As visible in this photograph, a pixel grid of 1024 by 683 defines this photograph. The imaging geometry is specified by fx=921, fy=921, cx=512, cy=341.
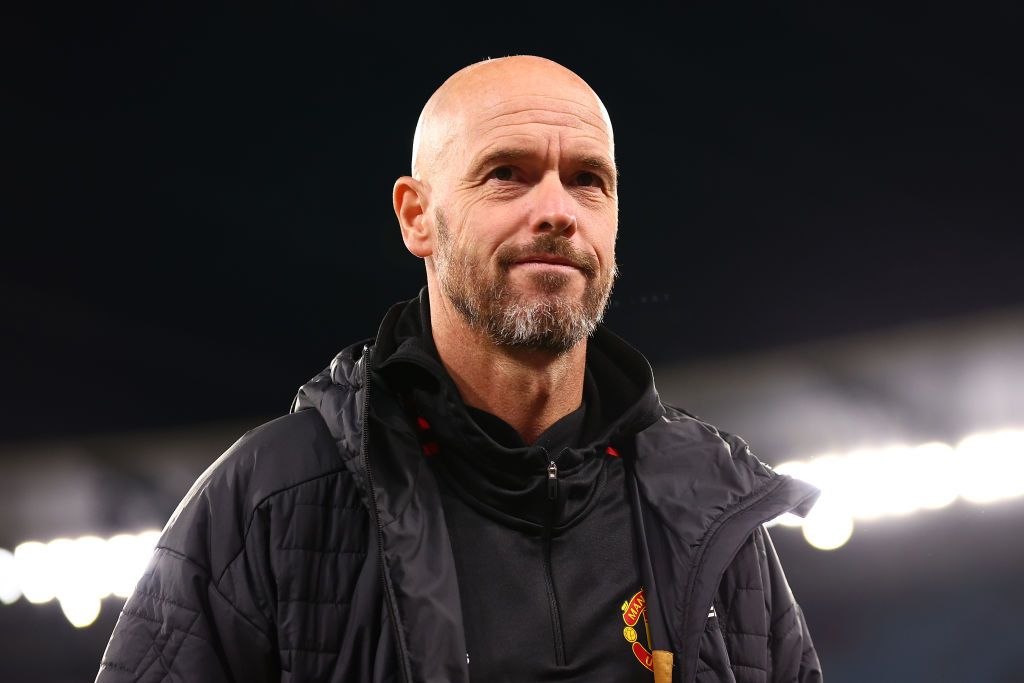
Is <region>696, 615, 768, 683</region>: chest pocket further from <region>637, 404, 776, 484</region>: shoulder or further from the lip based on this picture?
the lip

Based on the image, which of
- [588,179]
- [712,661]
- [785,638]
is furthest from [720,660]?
[588,179]

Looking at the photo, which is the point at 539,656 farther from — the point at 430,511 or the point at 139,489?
the point at 139,489

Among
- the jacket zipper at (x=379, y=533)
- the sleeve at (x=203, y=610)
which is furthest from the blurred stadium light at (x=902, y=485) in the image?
the sleeve at (x=203, y=610)

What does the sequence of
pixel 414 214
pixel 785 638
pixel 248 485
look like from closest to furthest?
pixel 248 485 → pixel 785 638 → pixel 414 214

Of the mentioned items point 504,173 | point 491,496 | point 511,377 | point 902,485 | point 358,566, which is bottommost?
point 358,566

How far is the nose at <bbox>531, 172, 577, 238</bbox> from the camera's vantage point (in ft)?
4.22

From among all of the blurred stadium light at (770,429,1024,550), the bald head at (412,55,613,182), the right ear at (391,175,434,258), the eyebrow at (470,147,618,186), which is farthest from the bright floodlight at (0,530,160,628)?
the eyebrow at (470,147,618,186)

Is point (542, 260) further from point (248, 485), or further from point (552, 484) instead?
point (248, 485)

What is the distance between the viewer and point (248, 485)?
1.17 metres

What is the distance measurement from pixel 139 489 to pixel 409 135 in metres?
2.93

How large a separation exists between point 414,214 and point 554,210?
303 millimetres

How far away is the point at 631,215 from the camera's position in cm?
600

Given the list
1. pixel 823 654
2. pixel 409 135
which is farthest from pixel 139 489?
pixel 823 654

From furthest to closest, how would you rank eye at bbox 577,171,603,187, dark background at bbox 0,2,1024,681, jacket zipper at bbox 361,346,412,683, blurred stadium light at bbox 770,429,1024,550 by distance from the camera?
dark background at bbox 0,2,1024,681 < blurred stadium light at bbox 770,429,1024,550 < eye at bbox 577,171,603,187 < jacket zipper at bbox 361,346,412,683
